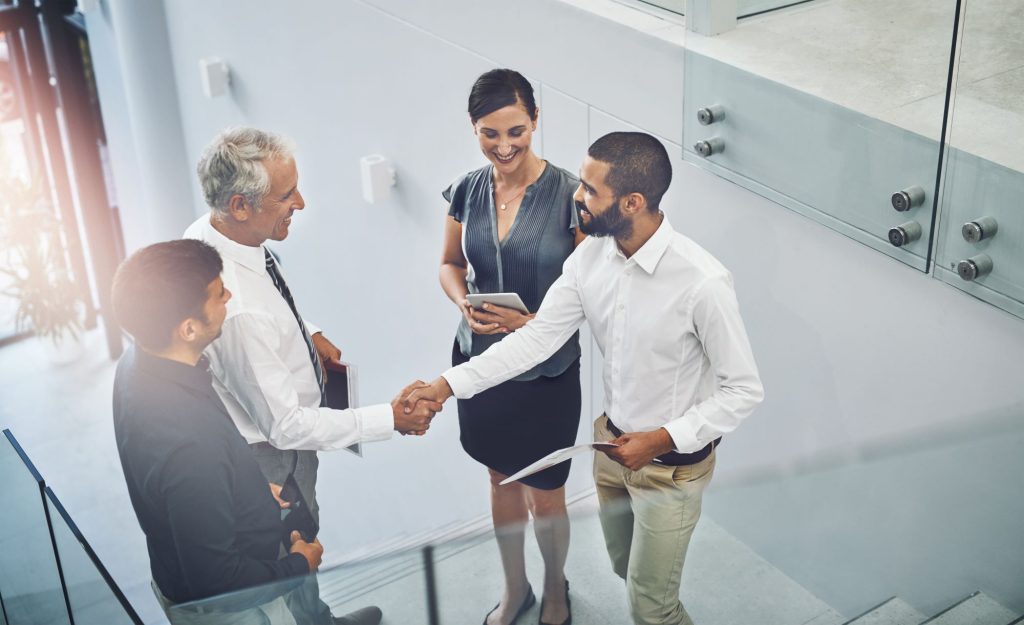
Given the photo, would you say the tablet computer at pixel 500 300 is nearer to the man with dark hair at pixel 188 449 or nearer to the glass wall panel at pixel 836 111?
the glass wall panel at pixel 836 111

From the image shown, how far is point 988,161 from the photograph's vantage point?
9.68 ft

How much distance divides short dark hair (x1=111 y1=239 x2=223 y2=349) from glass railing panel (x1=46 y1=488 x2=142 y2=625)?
0.81 meters

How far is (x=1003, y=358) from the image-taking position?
10.4ft

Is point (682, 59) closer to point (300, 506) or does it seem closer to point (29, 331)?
point (300, 506)

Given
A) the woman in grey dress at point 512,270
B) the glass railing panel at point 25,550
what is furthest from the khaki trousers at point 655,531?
the glass railing panel at point 25,550

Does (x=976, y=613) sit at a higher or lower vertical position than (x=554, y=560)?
lower

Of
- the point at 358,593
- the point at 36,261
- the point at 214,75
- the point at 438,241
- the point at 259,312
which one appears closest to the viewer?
the point at 358,593

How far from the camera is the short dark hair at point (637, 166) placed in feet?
9.96

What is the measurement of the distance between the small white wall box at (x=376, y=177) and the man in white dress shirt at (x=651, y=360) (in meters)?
2.54

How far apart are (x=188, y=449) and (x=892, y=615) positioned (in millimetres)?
2348

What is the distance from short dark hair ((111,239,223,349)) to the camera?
2809mm

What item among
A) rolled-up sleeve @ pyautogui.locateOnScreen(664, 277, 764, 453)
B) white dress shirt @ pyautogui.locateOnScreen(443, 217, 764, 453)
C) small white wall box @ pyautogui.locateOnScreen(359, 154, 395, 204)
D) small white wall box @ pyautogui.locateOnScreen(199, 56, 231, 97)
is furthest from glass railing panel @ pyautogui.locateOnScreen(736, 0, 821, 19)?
small white wall box @ pyautogui.locateOnScreen(199, 56, 231, 97)

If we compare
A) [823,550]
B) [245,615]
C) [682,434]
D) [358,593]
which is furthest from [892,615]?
[245,615]

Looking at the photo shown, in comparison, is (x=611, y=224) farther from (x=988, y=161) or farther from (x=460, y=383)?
(x=988, y=161)
